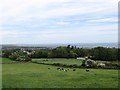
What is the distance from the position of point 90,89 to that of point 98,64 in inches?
691

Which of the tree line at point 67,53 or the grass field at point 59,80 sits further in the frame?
the tree line at point 67,53

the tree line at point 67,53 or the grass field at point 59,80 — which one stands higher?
the tree line at point 67,53

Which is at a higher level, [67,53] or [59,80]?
[67,53]

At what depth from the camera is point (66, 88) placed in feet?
52.7

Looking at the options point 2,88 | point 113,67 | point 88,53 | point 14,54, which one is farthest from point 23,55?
point 2,88

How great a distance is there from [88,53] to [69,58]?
3.53m

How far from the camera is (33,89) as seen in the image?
15.8m

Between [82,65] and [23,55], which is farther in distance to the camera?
[23,55]

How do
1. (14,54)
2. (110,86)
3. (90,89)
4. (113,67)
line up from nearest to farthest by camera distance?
(90,89) < (110,86) < (113,67) < (14,54)

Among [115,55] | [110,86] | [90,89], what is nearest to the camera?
[90,89]

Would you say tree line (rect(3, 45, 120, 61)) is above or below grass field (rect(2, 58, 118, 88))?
above

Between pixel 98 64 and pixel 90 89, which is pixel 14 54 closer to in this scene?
pixel 98 64

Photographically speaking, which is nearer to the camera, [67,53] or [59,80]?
[59,80]

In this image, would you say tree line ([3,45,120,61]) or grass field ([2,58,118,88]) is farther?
tree line ([3,45,120,61])
